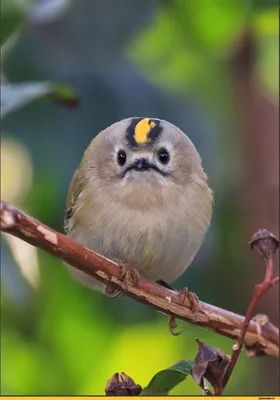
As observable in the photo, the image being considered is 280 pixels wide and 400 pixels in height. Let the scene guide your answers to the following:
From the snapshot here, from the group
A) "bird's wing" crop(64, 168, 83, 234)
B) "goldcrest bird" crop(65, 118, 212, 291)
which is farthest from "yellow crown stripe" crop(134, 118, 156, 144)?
"bird's wing" crop(64, 168, 83, 234)

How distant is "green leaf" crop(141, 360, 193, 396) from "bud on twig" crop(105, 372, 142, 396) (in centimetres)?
8

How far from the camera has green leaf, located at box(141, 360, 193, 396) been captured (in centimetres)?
121

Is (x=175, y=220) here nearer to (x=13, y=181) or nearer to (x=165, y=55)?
(x=13, y=181)

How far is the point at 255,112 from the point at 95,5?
0.56 metres

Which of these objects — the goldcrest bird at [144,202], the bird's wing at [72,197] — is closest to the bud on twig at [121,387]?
the goldcrest bird at [144,202]

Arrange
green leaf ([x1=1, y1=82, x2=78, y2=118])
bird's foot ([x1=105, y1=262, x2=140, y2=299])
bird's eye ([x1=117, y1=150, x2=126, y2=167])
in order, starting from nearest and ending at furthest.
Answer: bird's foot ([x1=105, y1=262, x2=140, y2=299]) < green leaf ([x1=1, y1=82, x2=78, y2=118]) < bird's eye ([x1=117, y1=150, x2=126, y2=167])

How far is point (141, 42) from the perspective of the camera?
8.53 feet

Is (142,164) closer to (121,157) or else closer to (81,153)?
(121,157)

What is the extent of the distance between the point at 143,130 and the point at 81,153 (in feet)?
1.46

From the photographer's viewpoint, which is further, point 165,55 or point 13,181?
point 165,55

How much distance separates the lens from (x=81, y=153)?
2152mm

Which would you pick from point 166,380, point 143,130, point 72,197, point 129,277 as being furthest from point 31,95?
point 166,380

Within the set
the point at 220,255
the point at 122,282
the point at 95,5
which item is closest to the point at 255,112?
the point at 220,255

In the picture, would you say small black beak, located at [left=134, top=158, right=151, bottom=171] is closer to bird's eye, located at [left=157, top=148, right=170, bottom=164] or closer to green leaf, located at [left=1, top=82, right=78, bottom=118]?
bird's eye, located at [left=157, top=148, right=170, bottom=164]
